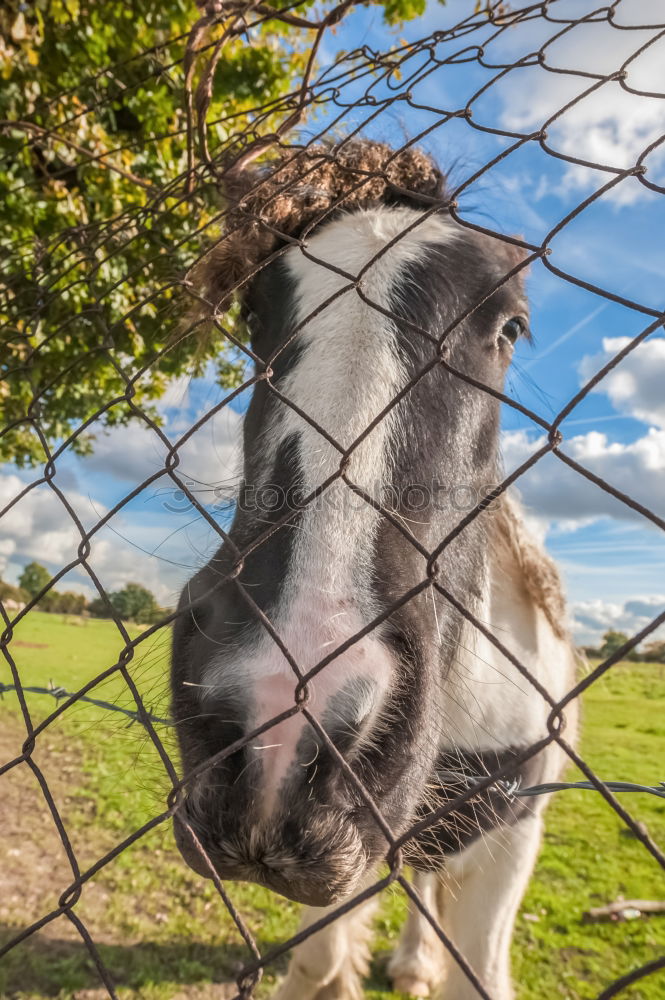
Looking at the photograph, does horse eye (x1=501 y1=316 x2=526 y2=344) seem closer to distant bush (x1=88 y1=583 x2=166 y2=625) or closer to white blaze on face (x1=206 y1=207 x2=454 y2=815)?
white blaze on face (x1=206 y1=207 x2=454 y2=815)

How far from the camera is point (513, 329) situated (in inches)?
74.4

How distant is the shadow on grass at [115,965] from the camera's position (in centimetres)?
284

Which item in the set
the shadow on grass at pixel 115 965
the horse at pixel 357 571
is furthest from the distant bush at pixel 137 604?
the shadow on grass at pixel 115 965

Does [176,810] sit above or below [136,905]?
above

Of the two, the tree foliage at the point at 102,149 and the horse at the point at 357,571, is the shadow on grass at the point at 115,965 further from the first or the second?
the tree foliage at the point at 102,149

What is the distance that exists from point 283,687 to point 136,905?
3481 millimetres

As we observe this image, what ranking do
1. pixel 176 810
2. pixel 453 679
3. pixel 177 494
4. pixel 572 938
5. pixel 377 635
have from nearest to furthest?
1. pixel 176 810
2. pixel 377 635
3. pixel 177 494
4. pixel 453 679
5. pixel 572 938

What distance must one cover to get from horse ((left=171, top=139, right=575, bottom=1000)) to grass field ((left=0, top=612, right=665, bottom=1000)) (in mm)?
450

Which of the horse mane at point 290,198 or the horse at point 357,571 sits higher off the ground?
the horse mane at point 290,198

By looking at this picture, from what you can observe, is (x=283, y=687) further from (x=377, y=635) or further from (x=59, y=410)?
(x=59, y=410)

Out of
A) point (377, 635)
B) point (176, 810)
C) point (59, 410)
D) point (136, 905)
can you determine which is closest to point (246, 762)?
point (176, 810)

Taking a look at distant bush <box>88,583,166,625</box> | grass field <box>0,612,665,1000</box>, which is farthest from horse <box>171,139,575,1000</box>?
distant bush <box>88,583,166,625</box>

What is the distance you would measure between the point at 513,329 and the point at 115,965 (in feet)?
11.3

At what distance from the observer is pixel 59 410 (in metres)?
5.60
